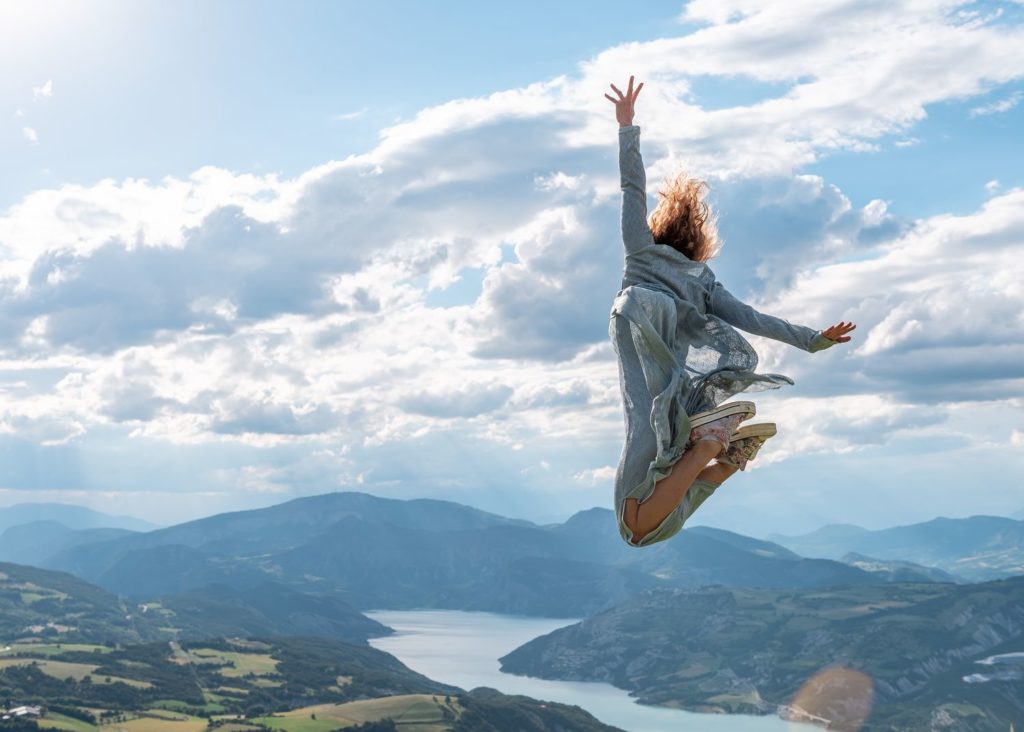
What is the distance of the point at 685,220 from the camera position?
694 centimetres

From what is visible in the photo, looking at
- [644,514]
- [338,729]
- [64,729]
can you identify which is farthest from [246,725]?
[644,514]

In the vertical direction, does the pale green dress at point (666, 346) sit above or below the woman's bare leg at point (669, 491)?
above

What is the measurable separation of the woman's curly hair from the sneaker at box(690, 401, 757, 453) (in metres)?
1.07

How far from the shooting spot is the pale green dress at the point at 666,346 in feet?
21.7

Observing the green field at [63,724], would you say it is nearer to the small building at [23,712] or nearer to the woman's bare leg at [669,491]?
the small building at [23,712]

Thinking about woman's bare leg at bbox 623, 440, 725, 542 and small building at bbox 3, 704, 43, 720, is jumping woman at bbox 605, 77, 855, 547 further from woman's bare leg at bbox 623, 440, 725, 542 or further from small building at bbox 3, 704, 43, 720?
small building at bbox 3, 704, 43, 720

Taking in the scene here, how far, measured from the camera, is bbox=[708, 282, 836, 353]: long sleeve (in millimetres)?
6965

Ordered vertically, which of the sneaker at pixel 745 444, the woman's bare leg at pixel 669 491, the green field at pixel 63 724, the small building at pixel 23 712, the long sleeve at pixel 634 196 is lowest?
the green field at pixel 63 724

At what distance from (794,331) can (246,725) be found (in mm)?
203549

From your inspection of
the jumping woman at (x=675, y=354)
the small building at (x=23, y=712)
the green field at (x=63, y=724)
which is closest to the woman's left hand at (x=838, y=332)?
the jumping woman at (x=675, y=354)

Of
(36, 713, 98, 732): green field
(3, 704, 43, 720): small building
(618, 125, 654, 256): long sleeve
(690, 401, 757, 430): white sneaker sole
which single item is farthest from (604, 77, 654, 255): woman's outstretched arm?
(3, 704, 43, 720): small building

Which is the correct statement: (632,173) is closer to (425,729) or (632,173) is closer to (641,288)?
(641,288)

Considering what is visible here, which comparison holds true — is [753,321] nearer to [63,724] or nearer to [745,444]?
[745,444]

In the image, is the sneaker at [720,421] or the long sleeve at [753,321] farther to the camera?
the long sleeve at [753,321]
